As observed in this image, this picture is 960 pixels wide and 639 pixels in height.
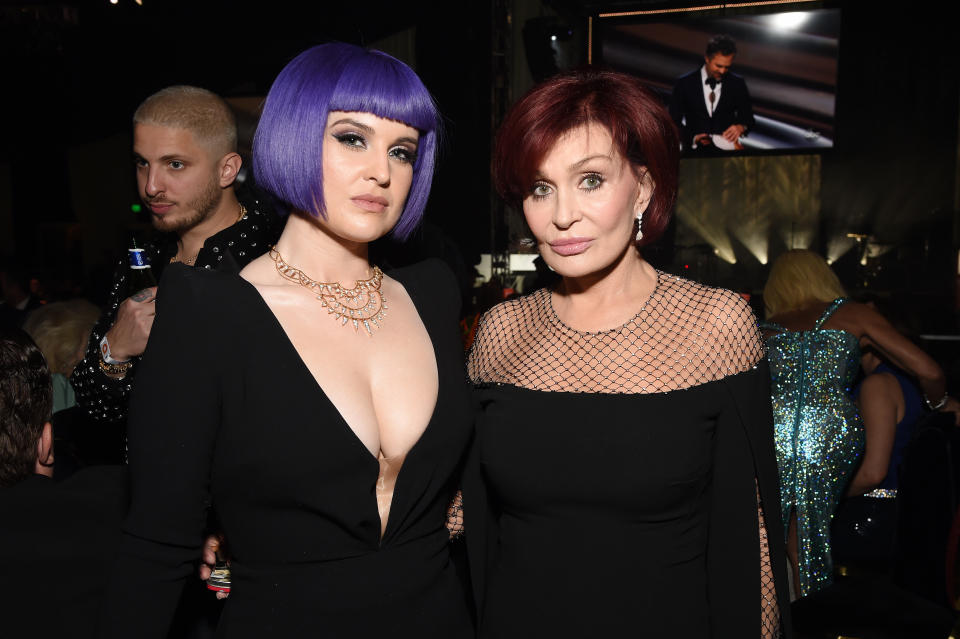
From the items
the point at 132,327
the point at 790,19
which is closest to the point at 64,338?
the point at 132,327

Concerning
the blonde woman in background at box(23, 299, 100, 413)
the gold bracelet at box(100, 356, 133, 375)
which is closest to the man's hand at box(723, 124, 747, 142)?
the blonde woman in background at box(23, 299, 100, 413)

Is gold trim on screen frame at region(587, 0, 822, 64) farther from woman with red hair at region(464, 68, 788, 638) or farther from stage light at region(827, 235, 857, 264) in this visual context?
woman with red hair at region(464, 68, 788, 638)

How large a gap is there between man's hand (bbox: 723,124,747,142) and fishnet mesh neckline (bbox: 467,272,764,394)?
681cm

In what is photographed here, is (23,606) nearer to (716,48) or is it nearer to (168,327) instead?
(168,327)

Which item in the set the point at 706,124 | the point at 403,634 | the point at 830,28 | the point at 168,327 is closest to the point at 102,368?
the point at 168,327

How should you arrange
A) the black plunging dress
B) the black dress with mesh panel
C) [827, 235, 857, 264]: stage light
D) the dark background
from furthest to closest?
[827, 235, 857, 264]: stage light < the dark background < the black dress with mesh panel < the black plunging dress

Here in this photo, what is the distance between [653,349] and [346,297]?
2.21 ft

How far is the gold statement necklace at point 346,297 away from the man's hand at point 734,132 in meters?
7.31

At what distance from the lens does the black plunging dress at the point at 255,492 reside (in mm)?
1172

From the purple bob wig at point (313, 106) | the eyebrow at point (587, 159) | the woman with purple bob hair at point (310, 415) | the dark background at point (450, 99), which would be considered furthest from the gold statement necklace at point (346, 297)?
the dark background at point (450, 99)

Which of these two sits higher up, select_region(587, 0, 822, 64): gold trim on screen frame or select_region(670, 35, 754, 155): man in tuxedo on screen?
select_region(587, 0, 822, 64): gold trim on screen frame

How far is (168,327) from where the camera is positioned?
118 cm

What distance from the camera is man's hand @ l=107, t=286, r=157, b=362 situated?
5.65ft

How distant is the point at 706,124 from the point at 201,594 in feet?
24.4
